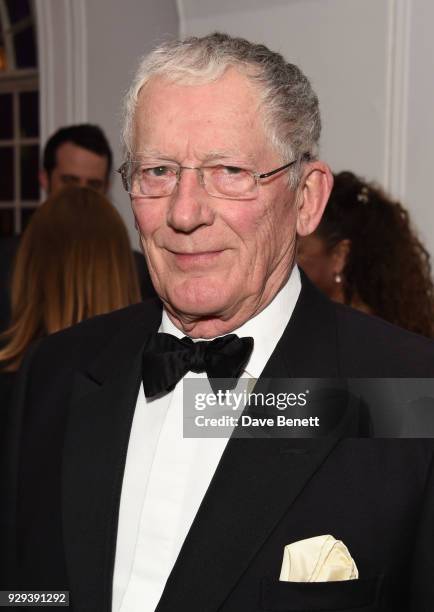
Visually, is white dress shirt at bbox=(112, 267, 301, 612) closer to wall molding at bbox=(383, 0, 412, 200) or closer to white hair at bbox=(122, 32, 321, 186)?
white hair at bbox=(122, 32, 321, 186)

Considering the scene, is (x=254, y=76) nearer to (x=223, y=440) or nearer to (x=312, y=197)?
(x=312, y=197)

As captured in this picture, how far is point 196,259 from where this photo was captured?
1612mm

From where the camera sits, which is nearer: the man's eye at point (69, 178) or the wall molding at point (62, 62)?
the man's eye at point (69, 178)

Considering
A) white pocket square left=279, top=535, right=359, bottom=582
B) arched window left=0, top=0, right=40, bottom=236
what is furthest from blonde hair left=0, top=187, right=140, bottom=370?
arched window left=0, top=0, right=40, bottom=236

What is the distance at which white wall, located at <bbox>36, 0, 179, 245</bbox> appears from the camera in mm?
5395

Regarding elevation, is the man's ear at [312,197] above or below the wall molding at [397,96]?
below

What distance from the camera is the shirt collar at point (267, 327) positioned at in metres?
1.71

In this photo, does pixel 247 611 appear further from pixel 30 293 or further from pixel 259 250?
pixel 30 293

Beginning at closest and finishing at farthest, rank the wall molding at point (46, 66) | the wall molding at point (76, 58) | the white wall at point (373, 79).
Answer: the white wall at point (373, 79) < the wall molding at point (76, 58) < the wall molding at point (46, 66)

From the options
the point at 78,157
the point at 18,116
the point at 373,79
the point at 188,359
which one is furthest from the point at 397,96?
the point at 18,116

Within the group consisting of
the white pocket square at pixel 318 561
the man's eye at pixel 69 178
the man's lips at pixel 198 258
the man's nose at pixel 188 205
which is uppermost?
the man's eye at pixel 69 178

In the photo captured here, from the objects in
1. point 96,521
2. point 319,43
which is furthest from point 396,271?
point 96,521

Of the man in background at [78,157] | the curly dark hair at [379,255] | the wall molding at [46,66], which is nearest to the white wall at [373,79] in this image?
the curly dark hair at [379,255]

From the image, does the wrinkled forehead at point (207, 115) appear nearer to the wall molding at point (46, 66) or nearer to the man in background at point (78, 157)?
the man in background at point (78, 157)
